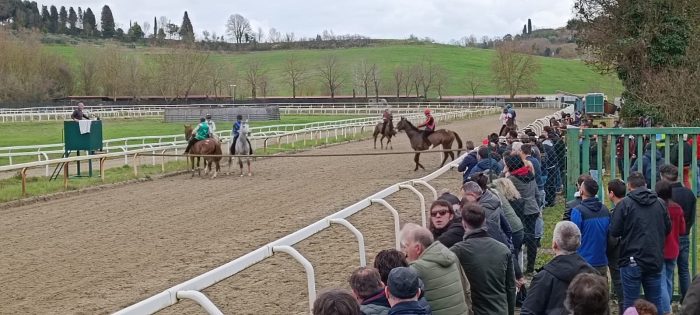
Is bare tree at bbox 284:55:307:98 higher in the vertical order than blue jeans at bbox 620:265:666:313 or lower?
higher

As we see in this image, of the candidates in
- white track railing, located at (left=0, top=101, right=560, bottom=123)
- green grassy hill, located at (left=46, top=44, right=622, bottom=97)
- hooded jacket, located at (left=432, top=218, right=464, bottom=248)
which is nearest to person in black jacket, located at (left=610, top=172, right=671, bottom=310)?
hooded jacket, located at (left=432, top=218, right=464, bottom=248)

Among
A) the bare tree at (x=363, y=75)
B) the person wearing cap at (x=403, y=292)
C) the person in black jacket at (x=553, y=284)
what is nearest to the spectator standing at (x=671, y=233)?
the person in black jacket at (x=553, y=284)

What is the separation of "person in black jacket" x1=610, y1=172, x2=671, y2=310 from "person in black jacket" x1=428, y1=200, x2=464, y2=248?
4.28 feet

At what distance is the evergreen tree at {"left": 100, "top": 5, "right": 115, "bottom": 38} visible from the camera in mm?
151000

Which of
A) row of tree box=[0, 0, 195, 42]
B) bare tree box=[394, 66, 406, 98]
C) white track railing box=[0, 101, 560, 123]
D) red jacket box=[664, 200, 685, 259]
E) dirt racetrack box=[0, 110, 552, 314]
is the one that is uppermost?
row of tree box=[0, 0, 195, 42]

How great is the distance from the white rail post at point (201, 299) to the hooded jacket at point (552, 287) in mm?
1795

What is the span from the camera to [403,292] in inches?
131

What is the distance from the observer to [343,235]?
30.2ft

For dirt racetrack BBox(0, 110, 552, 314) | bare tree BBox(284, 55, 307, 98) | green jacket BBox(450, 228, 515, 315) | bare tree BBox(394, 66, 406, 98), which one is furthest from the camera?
bare tree BBox(284, 55, 307, 98)

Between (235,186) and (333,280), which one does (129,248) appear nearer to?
(333,280)

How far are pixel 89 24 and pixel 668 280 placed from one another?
169 metres

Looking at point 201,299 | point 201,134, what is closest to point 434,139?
point 201,134

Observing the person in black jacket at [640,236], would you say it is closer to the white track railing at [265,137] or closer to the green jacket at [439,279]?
the green jacket at [439,279]

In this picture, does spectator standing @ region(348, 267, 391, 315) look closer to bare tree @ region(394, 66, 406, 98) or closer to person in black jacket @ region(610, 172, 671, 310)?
person in black jacket @ region(610, 172, 671, 310)
